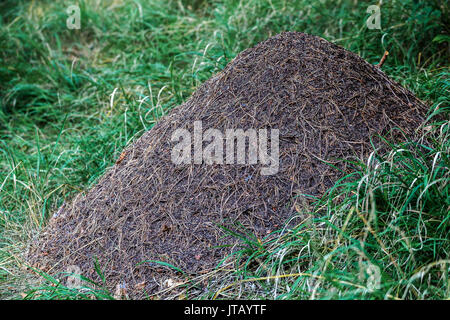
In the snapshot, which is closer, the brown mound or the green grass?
the green grass

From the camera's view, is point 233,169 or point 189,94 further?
point 189,94

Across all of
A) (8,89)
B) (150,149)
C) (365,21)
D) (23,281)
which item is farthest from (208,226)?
(8,89)

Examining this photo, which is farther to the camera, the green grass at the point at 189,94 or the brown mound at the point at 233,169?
the brown mound at the point at 233,169

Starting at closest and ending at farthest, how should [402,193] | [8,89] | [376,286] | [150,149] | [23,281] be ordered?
[376,286]
[402,193]
[23,281]
[150,149]
[8,89]

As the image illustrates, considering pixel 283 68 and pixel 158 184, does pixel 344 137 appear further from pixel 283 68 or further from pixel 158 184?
pixel 158 184
